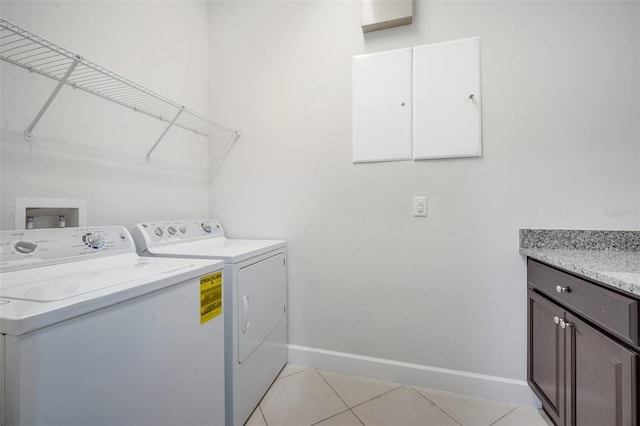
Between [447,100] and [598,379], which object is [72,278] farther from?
[447,100]

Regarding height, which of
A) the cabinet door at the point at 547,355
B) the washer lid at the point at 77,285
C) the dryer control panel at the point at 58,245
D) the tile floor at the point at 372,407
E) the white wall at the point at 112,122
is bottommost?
the tile floor at the point at 372,407

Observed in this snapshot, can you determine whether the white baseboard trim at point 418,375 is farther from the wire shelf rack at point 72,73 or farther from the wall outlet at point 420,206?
the wire shelf rack at point 72,73

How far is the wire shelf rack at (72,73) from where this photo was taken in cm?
100

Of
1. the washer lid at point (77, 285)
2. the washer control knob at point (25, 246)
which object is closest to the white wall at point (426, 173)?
the washer lid at point (77, 285)

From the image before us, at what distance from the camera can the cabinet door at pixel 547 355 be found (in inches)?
46.9

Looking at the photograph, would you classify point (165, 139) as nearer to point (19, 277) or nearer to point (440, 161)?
point (19, 277)

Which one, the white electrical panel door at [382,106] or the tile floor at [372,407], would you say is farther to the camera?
the white electrical panel door at [382,106]

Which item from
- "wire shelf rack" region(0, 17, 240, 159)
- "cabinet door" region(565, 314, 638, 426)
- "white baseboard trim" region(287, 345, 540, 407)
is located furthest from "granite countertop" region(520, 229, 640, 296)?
"wire shelf rack" region(0, 17, 240, 159)

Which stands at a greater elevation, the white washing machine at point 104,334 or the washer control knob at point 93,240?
the washer control knob at point 93,240

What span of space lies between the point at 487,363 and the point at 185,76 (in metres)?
2.68

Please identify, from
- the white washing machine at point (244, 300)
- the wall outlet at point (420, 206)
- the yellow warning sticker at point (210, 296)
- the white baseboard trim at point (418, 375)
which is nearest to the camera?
the yellow warning sticker at point (210, 296)

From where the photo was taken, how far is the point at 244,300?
54.1 inches

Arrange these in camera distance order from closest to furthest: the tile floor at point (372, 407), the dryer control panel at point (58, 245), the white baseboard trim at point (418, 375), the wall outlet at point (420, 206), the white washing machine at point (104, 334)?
the white washing machine at point (104, 334)
the dryer control panel at point (58, 245)
the tile floor at point (372, 407)
the white baseboard trim at point (418, 375)
the wall outlet at point (420, 206)

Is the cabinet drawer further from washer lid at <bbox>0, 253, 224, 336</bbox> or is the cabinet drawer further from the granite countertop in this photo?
washer lid at <bbox>0, 253, 224, 336</bbox>
